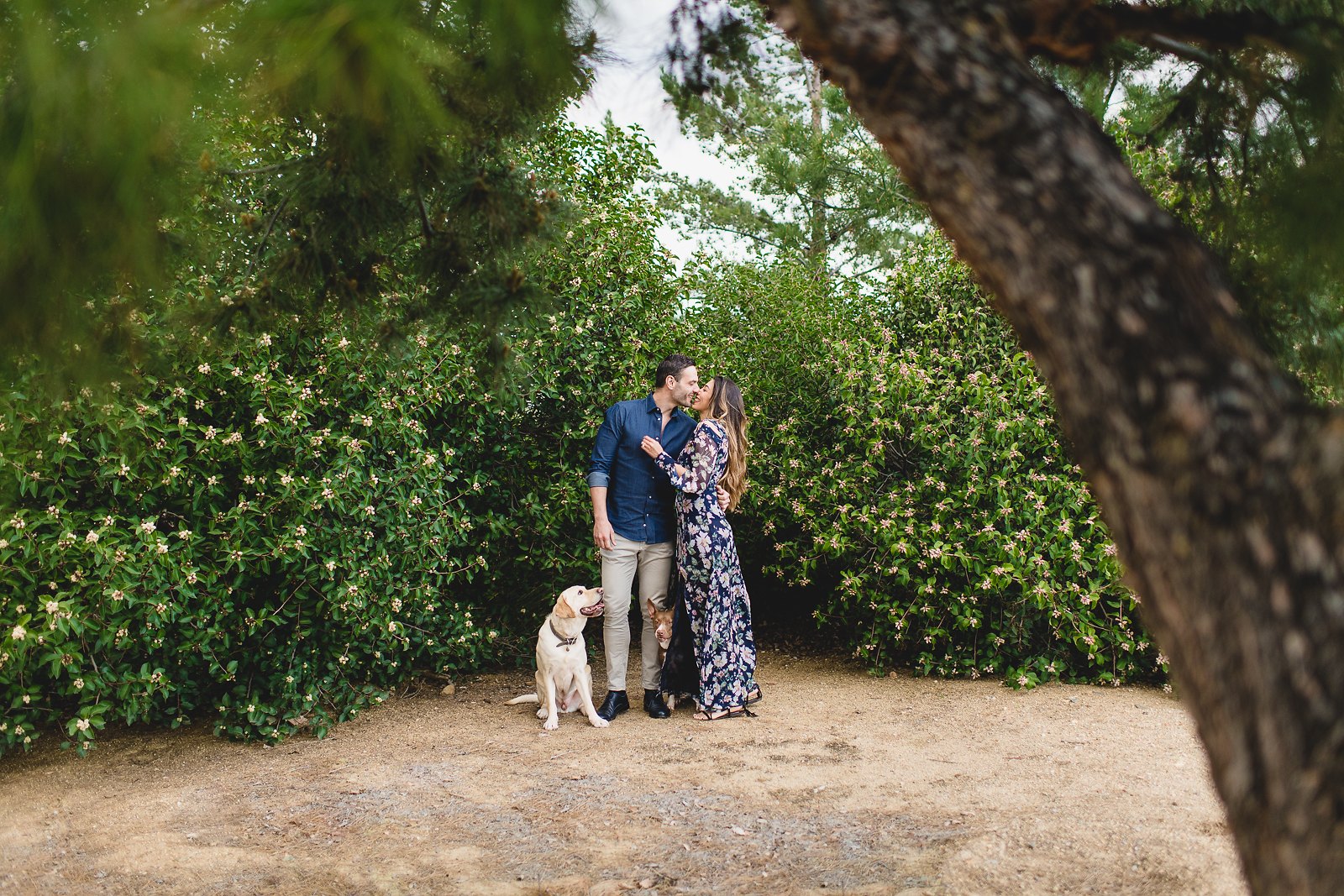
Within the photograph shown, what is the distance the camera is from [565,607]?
18.3ft

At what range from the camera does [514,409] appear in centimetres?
669

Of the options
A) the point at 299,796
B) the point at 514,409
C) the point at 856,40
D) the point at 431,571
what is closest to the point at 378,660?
the point at 431,571

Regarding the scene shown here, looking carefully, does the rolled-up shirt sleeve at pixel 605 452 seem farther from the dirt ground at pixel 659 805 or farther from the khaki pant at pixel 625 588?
the dirt ground at pixel 659 805

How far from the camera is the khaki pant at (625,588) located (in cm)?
584

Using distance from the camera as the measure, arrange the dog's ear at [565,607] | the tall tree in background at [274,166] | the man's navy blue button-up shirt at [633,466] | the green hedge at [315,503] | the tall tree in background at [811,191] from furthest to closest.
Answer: the tall tree in background at [811,191], the man's navy blue button-up shirt at [633,466], the dog's ear at [565,607], the green hedge at [315,503], the tall tree in background at [274,166]

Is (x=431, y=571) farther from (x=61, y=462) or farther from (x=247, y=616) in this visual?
(x=61, y=462)

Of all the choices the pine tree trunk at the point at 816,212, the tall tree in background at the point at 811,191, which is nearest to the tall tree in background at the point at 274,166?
the tall tree in background at the point at 811,191

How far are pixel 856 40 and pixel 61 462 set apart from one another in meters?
4.18

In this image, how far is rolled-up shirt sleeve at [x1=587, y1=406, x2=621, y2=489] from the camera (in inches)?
224

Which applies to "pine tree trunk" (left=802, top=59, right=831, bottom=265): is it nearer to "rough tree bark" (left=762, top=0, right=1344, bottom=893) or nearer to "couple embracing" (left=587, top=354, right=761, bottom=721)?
"couple embracing" (left=587, top=354, right=761, bottom=721)

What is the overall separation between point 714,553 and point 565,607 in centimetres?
89

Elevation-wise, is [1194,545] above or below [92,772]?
above

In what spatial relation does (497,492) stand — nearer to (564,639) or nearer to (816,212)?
(564,639)

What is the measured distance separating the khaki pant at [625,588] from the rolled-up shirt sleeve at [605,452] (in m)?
0.36
